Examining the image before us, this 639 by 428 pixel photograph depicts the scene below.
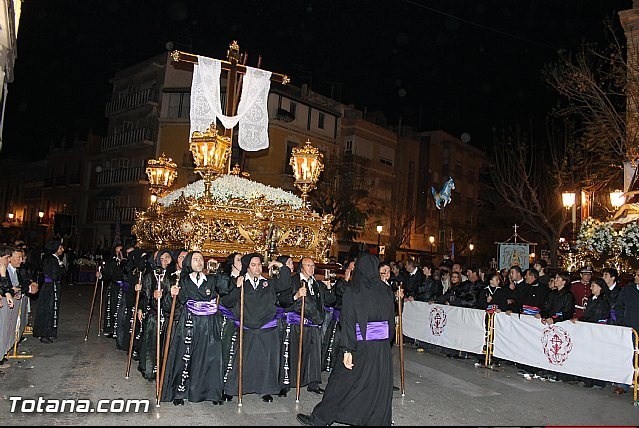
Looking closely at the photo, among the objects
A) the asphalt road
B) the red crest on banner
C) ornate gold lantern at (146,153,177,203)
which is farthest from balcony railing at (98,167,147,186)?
the red crest on banner

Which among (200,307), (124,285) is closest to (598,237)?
(200,307)

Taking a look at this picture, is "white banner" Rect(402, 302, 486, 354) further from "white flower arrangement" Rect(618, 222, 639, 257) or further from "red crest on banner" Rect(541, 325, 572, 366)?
"white flower arrangement" Rect(618, 222, 639, 257)

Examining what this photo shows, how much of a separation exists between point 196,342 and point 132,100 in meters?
32.1

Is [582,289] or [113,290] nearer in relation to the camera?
[582,289]

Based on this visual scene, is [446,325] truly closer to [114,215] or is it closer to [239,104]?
[239,104]

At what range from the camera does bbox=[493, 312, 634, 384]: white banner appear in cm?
Answer: 799

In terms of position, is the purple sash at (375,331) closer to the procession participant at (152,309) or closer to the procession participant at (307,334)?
the procession participant at (307,334)

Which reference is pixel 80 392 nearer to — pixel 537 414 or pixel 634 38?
pixel 537 414

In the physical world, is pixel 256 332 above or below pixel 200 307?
below

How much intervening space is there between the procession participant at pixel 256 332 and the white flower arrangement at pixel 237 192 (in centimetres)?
263

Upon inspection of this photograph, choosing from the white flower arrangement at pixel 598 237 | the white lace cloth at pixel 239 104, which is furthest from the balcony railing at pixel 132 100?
the white flower arrangement at pixel 598 237

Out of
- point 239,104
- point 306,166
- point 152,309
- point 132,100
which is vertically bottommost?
point 152,309

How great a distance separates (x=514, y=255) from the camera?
16.2 metres

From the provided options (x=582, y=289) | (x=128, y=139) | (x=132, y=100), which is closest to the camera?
(x=582, y=289)
